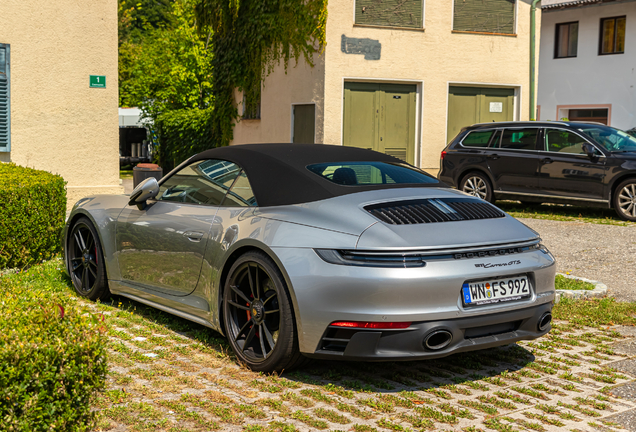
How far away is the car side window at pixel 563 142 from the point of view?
13758 millimetres

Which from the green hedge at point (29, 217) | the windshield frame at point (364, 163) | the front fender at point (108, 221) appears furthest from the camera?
the green hedge at point (29, 217)

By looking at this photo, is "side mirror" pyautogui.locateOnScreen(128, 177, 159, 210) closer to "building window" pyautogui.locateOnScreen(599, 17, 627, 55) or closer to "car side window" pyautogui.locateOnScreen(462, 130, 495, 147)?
"car side window" pyautogui.locateOnScreen(462, 130, 495, 147)

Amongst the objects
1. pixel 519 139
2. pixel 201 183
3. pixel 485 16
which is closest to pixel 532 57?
pixel 485 16

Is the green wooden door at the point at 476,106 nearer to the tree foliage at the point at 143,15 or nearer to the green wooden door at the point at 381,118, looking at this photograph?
the green wooden door at the point at 381,118

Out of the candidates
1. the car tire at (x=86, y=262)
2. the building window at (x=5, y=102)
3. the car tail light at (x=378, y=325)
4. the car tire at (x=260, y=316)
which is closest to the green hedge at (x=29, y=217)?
the car tire at (x=86, y=262)

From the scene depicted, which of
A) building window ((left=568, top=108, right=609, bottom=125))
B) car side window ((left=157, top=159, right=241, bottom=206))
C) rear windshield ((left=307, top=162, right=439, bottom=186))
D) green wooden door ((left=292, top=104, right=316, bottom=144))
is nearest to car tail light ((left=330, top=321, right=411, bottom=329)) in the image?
rear windshield ((left=307, top=162, right=439, bottom=186))

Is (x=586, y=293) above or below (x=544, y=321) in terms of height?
below

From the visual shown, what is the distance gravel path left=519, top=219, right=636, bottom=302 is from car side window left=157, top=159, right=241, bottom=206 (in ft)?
14.0

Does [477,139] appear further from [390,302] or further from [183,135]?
[390,302]

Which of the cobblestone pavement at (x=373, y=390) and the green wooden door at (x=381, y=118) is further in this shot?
the green wooden door at (x=381, y=118)

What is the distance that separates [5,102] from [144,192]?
25.9ft

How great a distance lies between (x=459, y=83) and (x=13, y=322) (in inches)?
671

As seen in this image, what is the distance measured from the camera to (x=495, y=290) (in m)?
4.30

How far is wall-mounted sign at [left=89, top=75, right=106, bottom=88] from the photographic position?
518 inches
